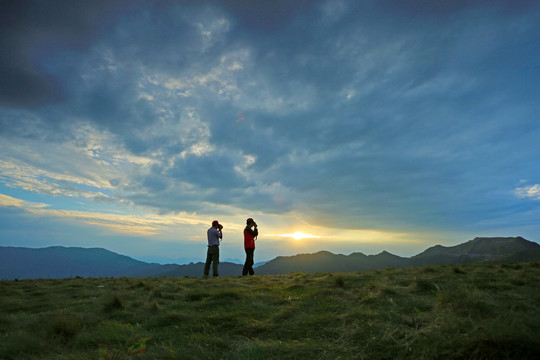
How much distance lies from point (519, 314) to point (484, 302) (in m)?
0.83

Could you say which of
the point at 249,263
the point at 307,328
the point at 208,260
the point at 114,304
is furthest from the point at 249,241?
the point at 307,328

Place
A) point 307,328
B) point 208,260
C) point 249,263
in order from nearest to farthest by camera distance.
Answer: point 307,328 → point 249,263 → point 208,260

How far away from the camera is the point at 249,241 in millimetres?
16359

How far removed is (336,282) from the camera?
7.41 m

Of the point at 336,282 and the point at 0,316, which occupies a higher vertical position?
the point at 336,282

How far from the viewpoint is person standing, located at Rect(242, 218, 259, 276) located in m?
16.1

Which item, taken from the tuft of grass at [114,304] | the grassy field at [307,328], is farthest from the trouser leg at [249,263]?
the tuft of grass at [114,304]

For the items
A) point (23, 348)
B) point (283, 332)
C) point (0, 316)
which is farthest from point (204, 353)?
point (0, 316)

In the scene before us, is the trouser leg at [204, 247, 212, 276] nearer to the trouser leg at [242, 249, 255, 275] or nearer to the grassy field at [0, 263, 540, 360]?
the trouser leg at [242, 249, 255, 275]

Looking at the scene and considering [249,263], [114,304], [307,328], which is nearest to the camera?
[307,328]

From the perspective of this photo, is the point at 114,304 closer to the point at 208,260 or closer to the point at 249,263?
the point at 249,263

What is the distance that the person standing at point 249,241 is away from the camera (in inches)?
632

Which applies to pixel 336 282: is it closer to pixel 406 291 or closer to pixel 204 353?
pixel 406 291

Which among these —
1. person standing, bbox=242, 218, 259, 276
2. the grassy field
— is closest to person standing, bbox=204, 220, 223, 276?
person standing, bbox=242, 218, 259, 276
